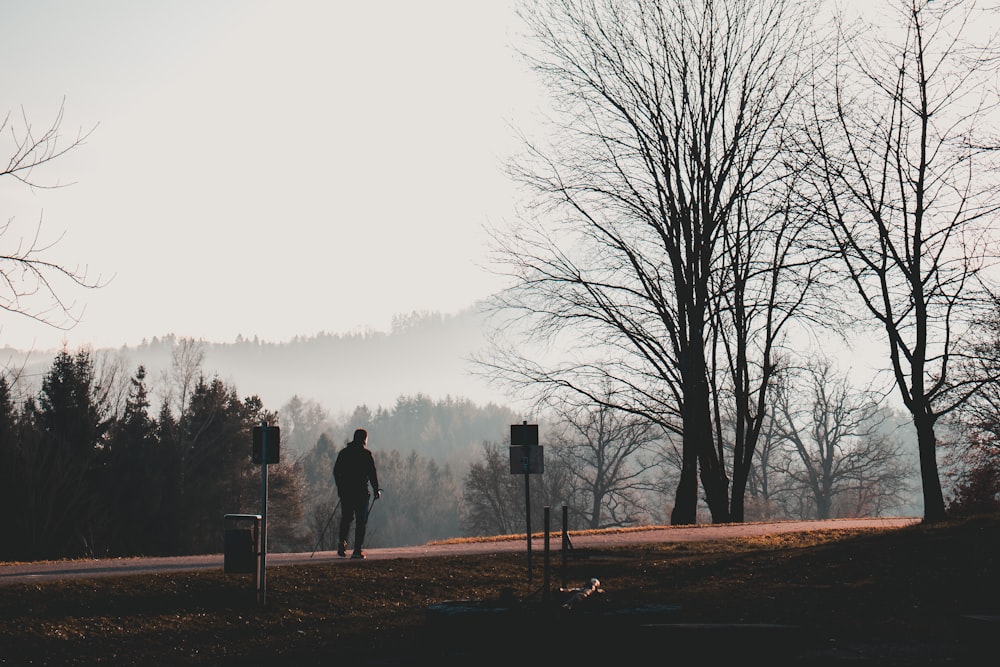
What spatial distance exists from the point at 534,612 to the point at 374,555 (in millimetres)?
8378

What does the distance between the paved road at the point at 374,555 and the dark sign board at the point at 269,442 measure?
3210 millimetres

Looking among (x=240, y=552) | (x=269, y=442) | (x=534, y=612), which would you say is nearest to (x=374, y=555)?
(x=240, y=552)

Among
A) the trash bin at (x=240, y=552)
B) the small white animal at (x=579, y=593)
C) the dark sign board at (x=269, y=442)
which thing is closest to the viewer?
the small white animal at (x=579, y=593)

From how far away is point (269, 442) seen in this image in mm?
13008

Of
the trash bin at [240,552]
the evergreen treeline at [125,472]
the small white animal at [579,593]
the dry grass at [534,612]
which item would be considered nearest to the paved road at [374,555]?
the dry grass at [534,612]

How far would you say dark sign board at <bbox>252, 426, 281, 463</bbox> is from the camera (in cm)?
1292

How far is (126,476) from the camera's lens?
46688mm

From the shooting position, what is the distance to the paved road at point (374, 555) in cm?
1488

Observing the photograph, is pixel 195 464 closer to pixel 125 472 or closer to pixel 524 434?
pixel 125 472

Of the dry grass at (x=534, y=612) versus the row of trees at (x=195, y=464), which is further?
the row of trees at (x=195, y=464)

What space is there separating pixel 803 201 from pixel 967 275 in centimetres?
438

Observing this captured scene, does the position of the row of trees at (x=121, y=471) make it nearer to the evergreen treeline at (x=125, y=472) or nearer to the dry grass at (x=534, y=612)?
the evergreen treeline at (x=125, y=472)

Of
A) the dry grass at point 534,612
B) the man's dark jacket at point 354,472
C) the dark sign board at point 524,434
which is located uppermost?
the dark sign board at point 524,434

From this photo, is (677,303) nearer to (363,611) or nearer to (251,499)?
(363,611)
